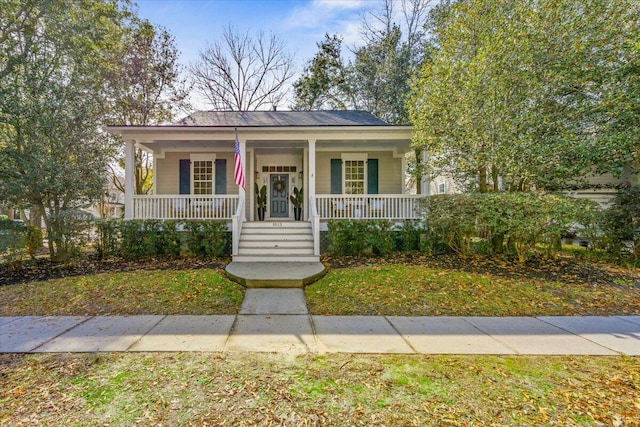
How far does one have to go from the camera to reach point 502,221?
22.4 feet

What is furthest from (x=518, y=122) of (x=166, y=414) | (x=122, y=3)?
(x=122, y=3)

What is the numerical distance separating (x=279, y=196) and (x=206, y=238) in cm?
423

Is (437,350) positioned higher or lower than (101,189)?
lower

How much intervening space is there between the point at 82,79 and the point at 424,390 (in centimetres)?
1239

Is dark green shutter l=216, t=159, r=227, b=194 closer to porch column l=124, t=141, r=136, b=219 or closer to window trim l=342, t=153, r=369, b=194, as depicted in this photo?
porch column l=124, t=141, r=136, b=219

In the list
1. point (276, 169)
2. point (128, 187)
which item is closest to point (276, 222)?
point (276, 169)

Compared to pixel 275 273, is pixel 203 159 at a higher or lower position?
higher

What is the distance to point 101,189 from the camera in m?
8.47

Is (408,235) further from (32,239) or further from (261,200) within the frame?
(32,239)

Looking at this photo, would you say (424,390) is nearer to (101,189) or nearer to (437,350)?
(437,350)

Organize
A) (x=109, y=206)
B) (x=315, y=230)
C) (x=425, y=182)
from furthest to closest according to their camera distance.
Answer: (x=109, y=206), (x=425, y=182), (x=315, y=230)

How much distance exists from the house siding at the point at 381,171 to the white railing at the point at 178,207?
12.8 ft

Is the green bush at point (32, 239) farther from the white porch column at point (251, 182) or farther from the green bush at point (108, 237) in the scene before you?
the white porch column at point (251, 182)

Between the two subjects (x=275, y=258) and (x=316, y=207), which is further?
(x=316, y=207)
